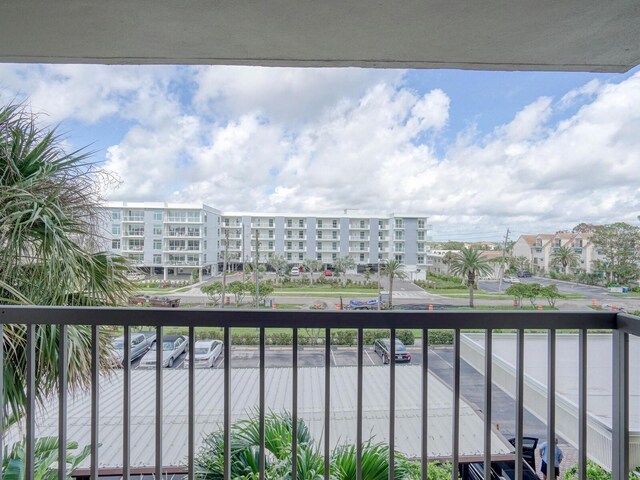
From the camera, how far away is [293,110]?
2420mm

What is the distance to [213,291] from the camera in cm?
187

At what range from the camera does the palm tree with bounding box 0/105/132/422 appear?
1815mm

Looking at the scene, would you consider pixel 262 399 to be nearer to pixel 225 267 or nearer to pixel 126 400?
pixel 126 400

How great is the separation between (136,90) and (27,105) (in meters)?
0.59

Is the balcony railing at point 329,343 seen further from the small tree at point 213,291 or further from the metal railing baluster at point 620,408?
the small tree at point 213,291

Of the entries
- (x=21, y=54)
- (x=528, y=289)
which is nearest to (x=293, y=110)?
(x=21, y=54)

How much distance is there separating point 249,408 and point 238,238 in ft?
3.40

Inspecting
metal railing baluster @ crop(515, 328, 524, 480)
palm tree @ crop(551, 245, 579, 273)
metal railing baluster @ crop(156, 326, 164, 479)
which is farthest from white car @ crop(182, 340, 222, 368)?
palm tree @ crop(551, 245, 579, 273)

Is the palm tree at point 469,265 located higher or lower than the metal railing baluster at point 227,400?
higher

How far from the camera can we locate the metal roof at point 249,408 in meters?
1.90

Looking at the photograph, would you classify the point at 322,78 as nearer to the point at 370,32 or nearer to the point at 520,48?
the point at 370,32

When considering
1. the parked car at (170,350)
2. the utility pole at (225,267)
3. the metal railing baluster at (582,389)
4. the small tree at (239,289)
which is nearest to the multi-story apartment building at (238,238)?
the utility pole at (225,267)

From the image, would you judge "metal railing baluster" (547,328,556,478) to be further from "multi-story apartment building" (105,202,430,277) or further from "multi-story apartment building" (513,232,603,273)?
"multi-story apartment building" (105,202,430,277)

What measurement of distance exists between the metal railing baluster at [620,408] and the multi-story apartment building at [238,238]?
1008 mm
